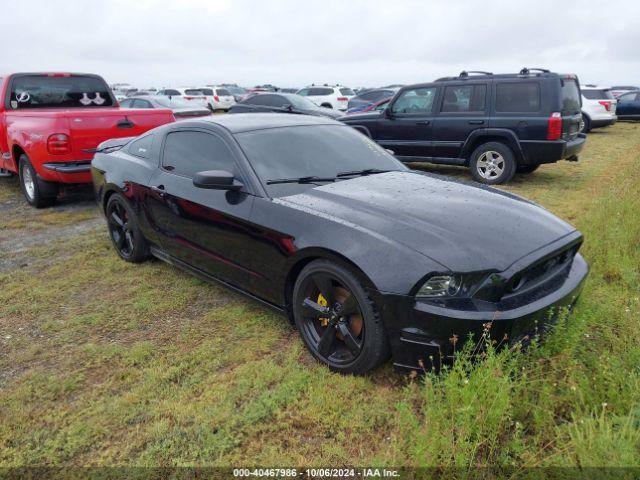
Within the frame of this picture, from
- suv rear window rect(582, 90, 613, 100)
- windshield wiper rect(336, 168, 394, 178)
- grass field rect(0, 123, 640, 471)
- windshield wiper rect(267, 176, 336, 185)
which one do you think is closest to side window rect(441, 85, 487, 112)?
grass field rect(0, 123, 640, 471)

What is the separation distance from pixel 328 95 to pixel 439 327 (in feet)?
77.0

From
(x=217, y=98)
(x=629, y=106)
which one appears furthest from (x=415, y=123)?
(x=217, y=98)

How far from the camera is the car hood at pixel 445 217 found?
2.70 m

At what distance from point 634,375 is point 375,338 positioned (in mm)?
1295

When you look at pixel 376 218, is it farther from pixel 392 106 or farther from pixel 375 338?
pixel 392 106

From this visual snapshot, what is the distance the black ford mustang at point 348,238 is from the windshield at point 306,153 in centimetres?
1

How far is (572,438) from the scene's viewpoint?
6.91 ft

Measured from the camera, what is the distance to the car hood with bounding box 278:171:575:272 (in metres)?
2.70

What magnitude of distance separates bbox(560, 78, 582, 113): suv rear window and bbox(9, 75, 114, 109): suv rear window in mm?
7724

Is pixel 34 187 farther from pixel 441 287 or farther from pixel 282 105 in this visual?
pixel 282 105

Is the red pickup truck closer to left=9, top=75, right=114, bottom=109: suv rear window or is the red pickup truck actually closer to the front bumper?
left=9, top=75, right=114, bottom=109: suv rear window

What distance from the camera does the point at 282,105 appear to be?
49.1 ft

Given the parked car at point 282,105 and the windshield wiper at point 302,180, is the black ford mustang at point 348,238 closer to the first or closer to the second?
the windshield wiper at point 302,180

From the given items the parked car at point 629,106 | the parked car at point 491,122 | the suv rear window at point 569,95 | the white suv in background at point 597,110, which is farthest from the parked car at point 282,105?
the parked car at point 629,106
